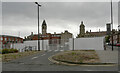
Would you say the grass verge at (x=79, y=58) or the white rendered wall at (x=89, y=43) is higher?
the white rendered wall at (x=89, y=43)

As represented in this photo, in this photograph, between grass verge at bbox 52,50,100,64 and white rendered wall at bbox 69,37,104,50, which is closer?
grass verge at bbox 52,50,100,64

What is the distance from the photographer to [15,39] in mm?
76188

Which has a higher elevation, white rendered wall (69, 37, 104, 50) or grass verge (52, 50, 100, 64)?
white rendered wall (69, 37, 104, 50)

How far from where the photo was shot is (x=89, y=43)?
70.5 feet

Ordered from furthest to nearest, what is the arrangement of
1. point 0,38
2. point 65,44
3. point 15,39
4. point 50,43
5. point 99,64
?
point 15,39 → point 0,38 → point 50,43 → point 65,44 → point 99,64

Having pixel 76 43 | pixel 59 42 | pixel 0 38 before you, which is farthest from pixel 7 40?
pixel 76 43

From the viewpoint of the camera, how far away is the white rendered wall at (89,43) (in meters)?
21.0

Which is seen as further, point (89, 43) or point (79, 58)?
point (89, 43)

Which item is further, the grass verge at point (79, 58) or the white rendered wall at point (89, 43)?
the white rendered wall at point (89, 43)

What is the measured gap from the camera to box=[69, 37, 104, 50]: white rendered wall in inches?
825

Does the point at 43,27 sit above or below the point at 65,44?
above

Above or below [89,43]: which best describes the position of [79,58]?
below

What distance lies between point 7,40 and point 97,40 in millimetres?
60458

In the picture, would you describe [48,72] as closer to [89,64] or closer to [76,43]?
[89,64]
